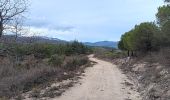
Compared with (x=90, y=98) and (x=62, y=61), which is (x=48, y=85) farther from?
(x=62, y=61)

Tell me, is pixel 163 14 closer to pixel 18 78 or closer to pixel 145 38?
pixel 18 78

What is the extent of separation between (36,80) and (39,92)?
188 inches

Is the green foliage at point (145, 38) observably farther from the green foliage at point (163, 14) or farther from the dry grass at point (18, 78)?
the dry grass at point (18, 78)

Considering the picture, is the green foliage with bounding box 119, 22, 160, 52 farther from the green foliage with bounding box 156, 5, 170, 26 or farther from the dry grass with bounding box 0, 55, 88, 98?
the dry grass with bounding box 0, 55, 88, 98

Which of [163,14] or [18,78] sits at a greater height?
[163,14]

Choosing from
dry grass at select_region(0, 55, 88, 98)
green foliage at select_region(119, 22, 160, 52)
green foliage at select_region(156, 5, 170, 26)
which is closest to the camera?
dry grass at select_region(0, 55, 88, 98)

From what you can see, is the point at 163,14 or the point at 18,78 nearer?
the point at 18,78

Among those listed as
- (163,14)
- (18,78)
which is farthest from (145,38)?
(18,78)

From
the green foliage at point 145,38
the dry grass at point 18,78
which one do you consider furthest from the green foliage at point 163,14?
the green foliage at point 145,38

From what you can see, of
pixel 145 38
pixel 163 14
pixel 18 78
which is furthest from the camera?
pixel 145 38

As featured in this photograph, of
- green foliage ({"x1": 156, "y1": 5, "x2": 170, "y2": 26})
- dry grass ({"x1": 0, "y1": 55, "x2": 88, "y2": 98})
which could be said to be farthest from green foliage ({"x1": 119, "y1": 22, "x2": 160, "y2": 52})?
dry grass ({"x1": 0, "y1": 55, "x2": 88, "y2": 98})

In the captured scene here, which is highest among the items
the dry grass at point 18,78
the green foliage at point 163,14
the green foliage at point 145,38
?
the green foliage at point 163,14

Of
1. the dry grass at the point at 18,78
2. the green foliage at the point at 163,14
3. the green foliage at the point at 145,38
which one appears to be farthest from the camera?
the green foliage at the point at 145,38

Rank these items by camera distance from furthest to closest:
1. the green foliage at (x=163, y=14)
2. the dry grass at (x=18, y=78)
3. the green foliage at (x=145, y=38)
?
the green foliage at (x=145, y=38) → the green foliage at (x=163, y=14) → the dry grass at (x=18, y=78)
